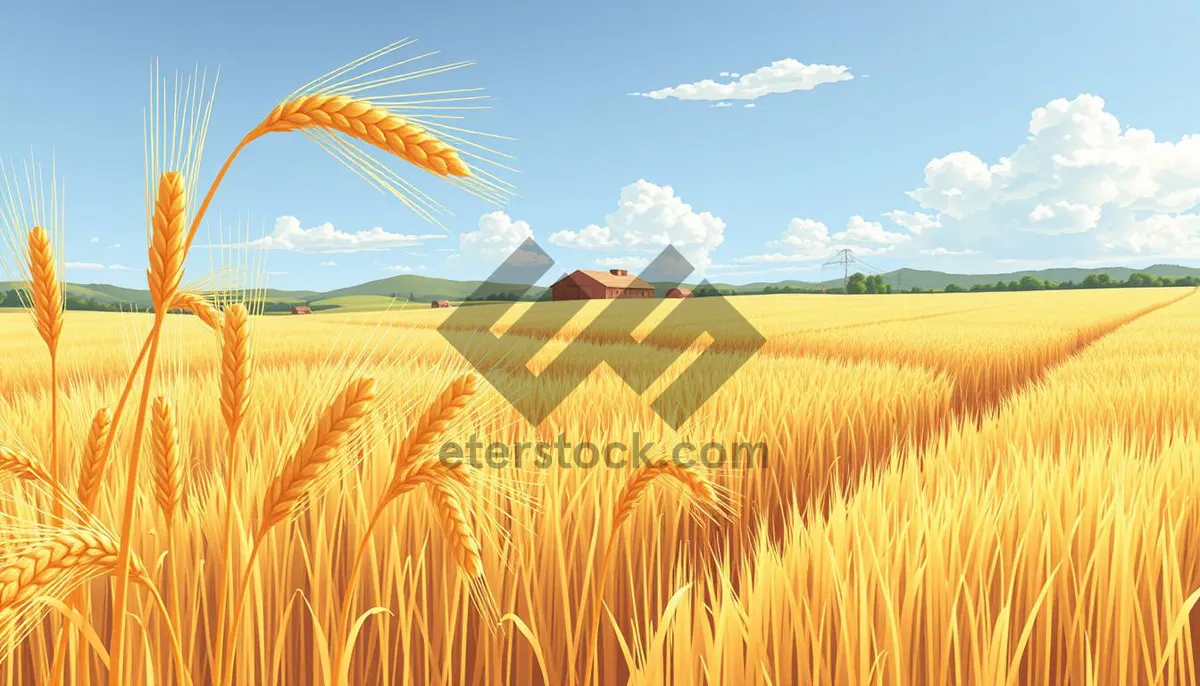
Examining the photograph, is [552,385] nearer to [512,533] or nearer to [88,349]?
[512,533]

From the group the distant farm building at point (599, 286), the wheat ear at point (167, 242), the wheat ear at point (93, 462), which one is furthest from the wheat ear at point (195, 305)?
the distant farm building at point (599, 286)

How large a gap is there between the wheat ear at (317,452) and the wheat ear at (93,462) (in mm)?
336

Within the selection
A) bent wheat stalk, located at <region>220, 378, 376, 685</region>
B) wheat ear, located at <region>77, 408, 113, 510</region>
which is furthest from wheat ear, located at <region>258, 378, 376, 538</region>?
wheat ear, located at <region>77, 408, 113, 510</region>

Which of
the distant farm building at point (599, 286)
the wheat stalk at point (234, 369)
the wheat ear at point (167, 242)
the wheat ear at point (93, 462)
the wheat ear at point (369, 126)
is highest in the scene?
the distant farm building at point (599, 286)

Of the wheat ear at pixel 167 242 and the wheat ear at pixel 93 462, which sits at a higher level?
the wheat ear at pixel 167 242

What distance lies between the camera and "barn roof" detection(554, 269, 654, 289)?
4483 centimetres

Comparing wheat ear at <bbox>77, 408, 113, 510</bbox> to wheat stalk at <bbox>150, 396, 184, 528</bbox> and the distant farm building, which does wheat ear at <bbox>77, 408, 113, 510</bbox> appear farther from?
the distant farm building

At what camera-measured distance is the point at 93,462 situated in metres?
0.95

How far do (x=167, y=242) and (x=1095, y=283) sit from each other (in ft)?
227

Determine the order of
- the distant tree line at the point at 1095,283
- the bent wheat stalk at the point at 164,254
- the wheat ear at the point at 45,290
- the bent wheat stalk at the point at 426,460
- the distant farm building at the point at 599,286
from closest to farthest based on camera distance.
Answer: the bent wheat stalk at the point at 164,254, the bent wheat stalk at the point at 426,460, the wheat ear at the point at 45,290, the distant farm building at the point at 599,286, the distant tree line at the point at 1095,283

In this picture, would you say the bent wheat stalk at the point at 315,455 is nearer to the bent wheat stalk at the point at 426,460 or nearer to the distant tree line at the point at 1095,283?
the bent wheat stalk at the point at 426,460

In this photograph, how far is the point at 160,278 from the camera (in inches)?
26.5

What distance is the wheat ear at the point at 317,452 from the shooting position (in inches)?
29.2

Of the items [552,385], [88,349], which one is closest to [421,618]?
[552,385]
